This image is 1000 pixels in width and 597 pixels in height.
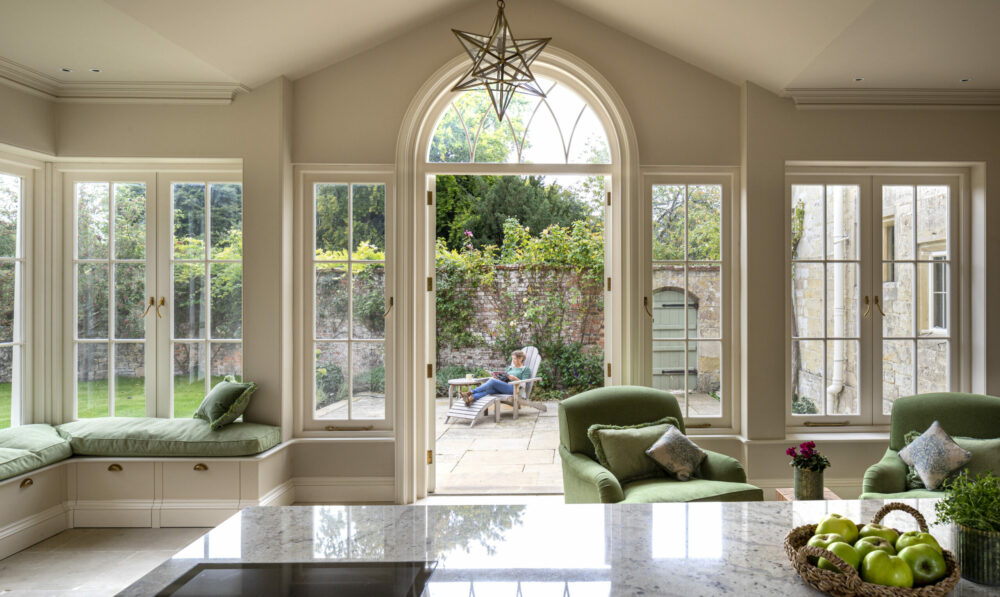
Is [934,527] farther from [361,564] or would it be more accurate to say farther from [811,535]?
[361,564]

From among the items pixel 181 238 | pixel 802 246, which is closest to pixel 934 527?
pixel 802 246

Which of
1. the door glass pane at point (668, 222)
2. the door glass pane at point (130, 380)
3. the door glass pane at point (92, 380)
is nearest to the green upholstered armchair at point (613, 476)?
the door glass pane at point (668, 222)

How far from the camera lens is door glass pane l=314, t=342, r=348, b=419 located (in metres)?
4.42

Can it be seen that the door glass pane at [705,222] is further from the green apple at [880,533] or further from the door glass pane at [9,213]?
the door glass pane at [9,213]

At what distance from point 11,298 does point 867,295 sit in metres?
5.83

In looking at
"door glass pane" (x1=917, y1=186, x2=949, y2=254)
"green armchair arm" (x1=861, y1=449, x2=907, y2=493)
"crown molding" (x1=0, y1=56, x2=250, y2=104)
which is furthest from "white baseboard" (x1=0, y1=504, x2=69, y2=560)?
"door glass pane" (x1=917, y1=186, x2=949, y2=254)

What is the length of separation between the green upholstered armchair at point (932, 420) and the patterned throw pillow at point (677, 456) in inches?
35.1

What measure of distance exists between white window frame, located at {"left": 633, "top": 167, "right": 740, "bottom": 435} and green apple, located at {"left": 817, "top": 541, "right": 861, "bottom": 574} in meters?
3.13

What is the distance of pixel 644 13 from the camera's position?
12.8ft

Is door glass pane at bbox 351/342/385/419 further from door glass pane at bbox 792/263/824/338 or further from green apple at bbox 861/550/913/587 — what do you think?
green apple at bbox 861/550/913/587

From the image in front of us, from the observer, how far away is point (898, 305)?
4.38 metres

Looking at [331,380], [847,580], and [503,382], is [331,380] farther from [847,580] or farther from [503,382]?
[847,580]

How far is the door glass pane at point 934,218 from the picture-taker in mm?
4375

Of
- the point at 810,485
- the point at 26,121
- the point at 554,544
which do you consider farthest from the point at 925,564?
the point at 26,121
